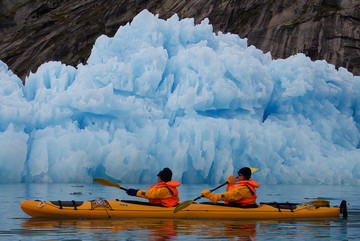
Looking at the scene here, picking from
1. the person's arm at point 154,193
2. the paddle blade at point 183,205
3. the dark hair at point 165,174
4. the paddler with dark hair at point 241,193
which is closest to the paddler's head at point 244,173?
the paddler with dark hair at point 241,193

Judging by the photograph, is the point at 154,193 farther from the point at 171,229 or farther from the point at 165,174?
the point at 171,229

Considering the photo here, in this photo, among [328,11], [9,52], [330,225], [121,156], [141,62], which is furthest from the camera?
[9,52]

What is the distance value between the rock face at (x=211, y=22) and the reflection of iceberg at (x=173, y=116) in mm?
16980

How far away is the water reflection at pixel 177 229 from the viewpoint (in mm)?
8109

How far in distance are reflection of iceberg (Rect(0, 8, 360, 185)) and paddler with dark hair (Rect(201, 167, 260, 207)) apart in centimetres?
871

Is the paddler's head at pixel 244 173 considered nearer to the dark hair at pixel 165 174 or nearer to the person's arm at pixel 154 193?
the dark hair at pixel 165 174

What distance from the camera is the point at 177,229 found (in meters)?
8.95

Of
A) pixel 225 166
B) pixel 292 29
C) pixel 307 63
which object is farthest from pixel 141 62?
pixel 292 29

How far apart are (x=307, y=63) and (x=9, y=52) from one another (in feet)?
113

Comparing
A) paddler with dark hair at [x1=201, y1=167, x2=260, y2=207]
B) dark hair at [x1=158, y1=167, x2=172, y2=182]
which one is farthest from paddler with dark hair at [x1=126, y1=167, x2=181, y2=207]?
paddler with dark hair at [x1=201, y1=167, x2=260, y2=207]

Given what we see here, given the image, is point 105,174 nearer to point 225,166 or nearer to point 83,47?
point 225,166

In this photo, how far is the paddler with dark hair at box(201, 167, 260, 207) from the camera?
10.5 meters

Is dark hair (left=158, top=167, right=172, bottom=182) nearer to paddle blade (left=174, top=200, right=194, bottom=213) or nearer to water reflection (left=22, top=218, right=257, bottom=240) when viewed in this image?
paddle blade (left=174, top=200, right=194, bottom=213)

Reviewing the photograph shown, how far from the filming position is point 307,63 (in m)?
22.5
